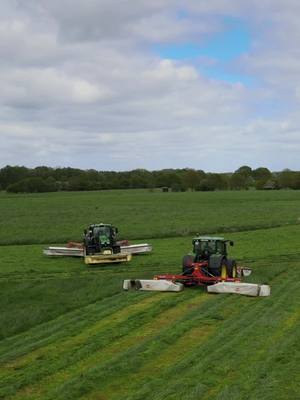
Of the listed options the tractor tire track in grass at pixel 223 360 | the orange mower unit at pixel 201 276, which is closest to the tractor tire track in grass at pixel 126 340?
the tractor tire track in grass at pixel 223 360

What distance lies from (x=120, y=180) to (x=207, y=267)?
151m

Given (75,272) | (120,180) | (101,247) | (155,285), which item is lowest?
(75,272)

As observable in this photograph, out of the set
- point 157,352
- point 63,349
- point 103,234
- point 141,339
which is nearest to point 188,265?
point 141,339

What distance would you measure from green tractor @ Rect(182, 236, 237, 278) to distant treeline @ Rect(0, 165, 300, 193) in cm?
13020

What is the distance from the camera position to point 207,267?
1836cm

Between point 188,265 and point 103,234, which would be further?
point 103,234

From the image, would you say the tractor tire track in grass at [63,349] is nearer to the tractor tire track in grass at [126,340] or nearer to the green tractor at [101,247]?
the tractor tire track in grass at [126,340]

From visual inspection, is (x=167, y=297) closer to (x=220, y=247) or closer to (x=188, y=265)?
(x=188, y=265)

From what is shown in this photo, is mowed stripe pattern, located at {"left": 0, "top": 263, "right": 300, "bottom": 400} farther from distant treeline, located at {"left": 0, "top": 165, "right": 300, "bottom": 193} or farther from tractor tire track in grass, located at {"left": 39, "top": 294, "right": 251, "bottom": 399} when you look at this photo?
distant treeline, located at {"left": 0, "top": 165, "right": 300, "bottom": 193}

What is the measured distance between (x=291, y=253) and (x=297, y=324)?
14808mm

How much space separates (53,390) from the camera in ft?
28.2

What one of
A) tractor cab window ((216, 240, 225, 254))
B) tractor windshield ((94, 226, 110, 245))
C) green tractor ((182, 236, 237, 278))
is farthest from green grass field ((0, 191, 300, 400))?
tractor windshield ((94, 226, 110, 245))

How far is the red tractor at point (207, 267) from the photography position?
57.9 feet

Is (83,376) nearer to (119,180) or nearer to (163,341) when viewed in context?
(163,341)
